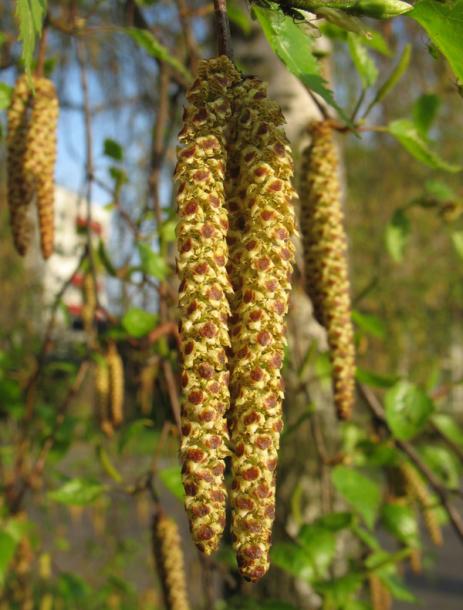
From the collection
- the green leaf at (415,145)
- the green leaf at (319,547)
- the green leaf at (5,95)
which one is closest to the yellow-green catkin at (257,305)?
the green leaf at (415,145)

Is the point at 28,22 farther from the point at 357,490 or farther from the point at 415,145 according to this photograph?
the point at 357,490

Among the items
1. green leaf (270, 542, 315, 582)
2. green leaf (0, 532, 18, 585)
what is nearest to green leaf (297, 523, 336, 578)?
green leaf (270, 542, 315, 582)

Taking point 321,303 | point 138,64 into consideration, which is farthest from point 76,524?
point 321,303

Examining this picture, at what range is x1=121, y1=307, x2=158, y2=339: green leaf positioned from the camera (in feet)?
4.17

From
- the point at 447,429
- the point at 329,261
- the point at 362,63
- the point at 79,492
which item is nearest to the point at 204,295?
the point at 329,261

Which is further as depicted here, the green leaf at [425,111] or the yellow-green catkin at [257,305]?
the green leaf at [425,111]

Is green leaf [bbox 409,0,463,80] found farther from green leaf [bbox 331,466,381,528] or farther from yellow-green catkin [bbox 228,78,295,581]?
green leaf [bbox 331,466,381,528]

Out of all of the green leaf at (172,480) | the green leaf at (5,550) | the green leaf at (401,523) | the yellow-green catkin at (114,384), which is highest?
the yellow-green catkin at (114,384)

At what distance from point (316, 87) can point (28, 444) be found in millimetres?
1362

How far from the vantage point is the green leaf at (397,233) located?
1.59m

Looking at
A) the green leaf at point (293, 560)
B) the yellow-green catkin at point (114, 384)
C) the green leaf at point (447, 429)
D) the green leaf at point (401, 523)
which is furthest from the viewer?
the green leaf at point (447, 429)

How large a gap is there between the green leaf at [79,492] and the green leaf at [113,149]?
671mm

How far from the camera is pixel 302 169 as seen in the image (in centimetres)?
92

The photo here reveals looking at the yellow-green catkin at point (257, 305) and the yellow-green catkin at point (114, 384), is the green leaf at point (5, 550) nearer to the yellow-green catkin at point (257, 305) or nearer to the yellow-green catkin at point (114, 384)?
the yellow-green catkin at point (114, 384)
